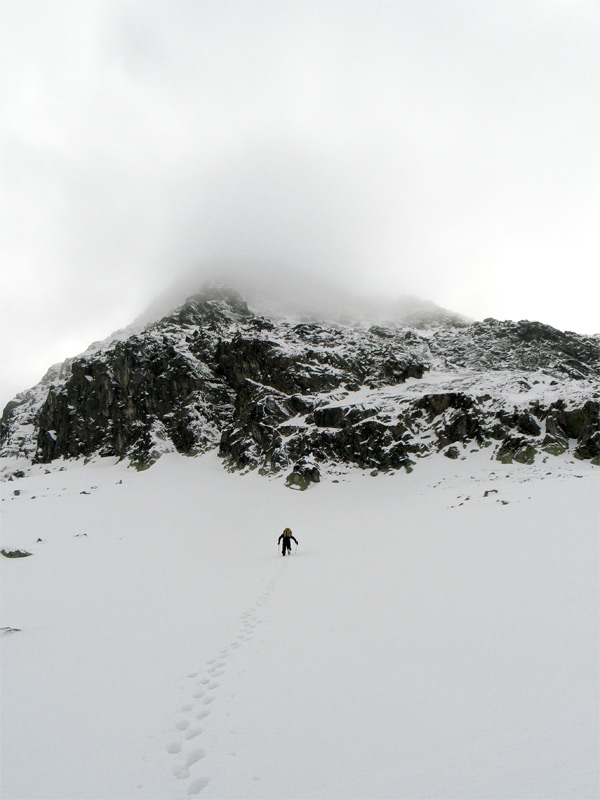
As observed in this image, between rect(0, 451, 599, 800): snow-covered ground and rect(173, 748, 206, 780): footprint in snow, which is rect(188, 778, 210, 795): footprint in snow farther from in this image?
rect(173, 748, 206, 780): footprint in snow

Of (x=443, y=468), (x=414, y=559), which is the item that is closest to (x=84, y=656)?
(x=414, y=559)

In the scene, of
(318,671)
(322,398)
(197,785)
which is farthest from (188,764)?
(322,398)

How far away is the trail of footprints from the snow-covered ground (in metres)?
0.03

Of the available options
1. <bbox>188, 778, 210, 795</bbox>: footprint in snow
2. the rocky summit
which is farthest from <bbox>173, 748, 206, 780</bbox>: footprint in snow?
the rocky summit

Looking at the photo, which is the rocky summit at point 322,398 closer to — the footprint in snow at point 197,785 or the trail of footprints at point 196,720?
the trail of footprints at point 196,720

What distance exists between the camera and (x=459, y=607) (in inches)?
315

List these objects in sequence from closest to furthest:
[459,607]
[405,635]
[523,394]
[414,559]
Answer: [405,635] < [459,607] < [414,559] < [523,394]

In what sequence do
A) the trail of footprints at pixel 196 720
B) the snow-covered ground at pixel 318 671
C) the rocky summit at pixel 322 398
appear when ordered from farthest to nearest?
the rocky summit at pixel 322 398 < the trail of footprints at pixel 196 720 < the snow-covered ground at pixel 318 671

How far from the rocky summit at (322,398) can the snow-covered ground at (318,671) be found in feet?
86.0

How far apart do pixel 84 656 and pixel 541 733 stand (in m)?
7.30

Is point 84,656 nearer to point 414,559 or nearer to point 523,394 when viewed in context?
point 414,559

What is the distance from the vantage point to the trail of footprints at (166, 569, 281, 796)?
4117 mm

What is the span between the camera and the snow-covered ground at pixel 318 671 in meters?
3.86

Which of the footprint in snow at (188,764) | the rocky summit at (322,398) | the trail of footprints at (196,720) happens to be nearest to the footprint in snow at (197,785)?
the trail of footprints at (196,720)
